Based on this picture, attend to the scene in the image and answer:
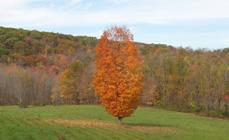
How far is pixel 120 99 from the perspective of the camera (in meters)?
20.6

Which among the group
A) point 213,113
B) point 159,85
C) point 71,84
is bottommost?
point 213,113

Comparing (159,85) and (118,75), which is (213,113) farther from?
(118,75)

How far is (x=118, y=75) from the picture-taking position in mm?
20938

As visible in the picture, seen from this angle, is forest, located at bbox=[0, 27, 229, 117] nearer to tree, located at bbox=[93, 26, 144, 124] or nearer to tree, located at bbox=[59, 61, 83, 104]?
tree, located at bbox=[59, 61, 83, 104]

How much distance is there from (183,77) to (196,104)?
8.86m

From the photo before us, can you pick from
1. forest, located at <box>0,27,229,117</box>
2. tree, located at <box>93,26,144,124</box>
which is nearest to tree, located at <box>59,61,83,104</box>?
forest, located at <box>0,27,229,117</box>

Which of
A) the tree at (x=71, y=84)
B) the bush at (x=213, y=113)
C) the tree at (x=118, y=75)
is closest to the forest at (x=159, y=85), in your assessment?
the tree at (x=71, y=84)

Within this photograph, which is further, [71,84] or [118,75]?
[71,84]

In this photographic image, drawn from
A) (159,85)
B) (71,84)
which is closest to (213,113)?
(159,85)

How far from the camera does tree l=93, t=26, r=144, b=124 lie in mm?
20703

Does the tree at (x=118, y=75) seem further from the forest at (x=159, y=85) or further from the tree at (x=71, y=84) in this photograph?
the tree at (x=71, y=84)

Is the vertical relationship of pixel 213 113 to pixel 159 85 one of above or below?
below

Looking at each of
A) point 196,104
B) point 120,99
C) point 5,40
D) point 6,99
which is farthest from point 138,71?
point 5,40

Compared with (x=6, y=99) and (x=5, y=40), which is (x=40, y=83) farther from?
(x=5, y=40)
